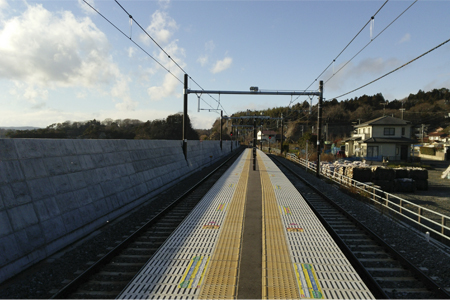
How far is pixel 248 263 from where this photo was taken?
19.3ft

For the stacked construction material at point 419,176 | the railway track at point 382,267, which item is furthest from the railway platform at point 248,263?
the stacked construction material at point 419,176

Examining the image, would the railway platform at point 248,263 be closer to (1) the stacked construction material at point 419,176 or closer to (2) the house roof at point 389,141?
(1) the stacked construction material at point 419,176

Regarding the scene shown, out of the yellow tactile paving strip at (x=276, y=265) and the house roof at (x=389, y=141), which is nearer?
the yellow tactile paving strip at (x=276, y=265)

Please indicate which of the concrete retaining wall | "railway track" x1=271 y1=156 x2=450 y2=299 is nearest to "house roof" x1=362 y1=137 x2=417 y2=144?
"railway track" x1=271 y1=156 x2=450 y2=299

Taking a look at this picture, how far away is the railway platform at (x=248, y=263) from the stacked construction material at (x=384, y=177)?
43.9 ft

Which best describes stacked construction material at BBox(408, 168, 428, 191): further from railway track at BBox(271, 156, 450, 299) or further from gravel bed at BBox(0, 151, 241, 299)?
gravel bed at BBox(0, 151, 241, 299)

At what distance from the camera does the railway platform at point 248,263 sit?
192 inches

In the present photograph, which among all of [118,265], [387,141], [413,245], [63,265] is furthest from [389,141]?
[63,265]

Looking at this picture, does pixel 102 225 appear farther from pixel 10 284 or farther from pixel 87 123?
pixel 87 123

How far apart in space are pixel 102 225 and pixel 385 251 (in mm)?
8330

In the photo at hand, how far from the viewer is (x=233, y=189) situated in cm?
1502

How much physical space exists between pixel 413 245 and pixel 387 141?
42.0 m

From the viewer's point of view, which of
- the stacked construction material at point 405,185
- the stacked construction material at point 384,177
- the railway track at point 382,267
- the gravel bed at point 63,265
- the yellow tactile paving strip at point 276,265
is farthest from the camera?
the stacked construction material at point 405,185

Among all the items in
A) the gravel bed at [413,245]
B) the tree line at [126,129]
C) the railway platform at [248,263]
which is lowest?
the gravel bed at [413,245]
